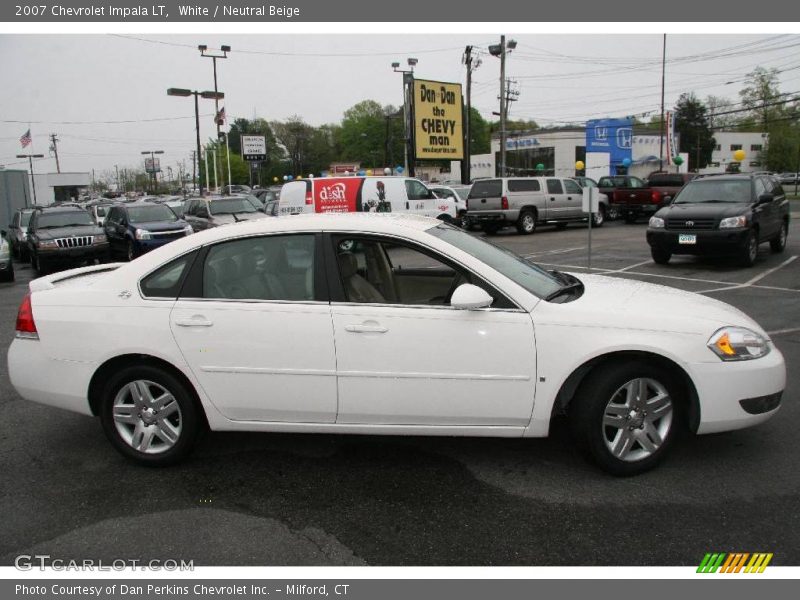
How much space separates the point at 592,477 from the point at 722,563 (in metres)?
0.94

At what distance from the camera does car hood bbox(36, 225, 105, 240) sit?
16.1 metres

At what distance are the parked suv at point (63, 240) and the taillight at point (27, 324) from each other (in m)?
13.0

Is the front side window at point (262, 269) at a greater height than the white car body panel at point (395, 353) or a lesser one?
greater

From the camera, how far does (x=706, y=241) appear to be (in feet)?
40.5

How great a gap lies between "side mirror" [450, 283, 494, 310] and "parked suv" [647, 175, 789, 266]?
10.2 meters

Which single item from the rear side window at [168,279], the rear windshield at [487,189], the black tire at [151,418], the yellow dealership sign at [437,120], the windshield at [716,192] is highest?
the yellow dealership sign at [437,120]

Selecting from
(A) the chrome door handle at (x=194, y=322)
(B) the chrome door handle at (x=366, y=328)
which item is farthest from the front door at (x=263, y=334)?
(B) the chrome door handle at (x=366, y=328)

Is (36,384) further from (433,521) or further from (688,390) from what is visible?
(688,390)

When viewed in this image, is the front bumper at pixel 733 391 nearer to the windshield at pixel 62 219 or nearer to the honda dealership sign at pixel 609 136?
the windshield at pixel 62 219

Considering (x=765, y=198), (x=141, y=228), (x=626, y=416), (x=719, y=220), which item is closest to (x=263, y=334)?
(x=626, y=416)

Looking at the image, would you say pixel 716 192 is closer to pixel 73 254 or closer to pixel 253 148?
pixel 73 254

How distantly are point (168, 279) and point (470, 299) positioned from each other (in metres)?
1.93

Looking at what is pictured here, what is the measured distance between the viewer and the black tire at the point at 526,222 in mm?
22953

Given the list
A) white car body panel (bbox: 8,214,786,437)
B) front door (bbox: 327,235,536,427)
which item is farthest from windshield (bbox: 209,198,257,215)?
front door (bbox: 327,235,536,427)
